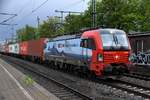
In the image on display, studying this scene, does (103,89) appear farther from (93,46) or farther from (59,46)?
(59,46)

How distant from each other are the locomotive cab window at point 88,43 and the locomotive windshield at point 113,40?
2.03 feet

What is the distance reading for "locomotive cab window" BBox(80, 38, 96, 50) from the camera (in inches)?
844

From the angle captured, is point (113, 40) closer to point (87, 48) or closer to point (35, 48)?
point (87, 48)

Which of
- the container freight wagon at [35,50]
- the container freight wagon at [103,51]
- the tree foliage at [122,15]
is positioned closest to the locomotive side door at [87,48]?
the container freight wagon at [103,51]

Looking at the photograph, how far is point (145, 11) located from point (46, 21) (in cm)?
4532

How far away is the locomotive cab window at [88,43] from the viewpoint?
21438mm

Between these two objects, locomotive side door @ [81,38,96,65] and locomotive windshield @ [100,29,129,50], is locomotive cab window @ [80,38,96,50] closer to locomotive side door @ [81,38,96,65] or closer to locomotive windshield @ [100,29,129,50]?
locomotive side door @ [81,38,96,65]

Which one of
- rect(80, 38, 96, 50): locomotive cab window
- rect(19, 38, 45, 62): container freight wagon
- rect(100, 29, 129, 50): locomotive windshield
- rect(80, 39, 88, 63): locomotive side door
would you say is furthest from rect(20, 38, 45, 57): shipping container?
rect(100, 29, 129, 50): locomotive windshield

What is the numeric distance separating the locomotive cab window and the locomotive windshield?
2.03ft

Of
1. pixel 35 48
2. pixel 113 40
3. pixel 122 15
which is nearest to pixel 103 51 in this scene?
pixel 113 40

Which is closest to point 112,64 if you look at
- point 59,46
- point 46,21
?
point 59,46

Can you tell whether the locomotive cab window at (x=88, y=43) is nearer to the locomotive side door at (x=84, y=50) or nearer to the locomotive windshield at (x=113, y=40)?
A: the locomotive side door at (x=84, y=50)

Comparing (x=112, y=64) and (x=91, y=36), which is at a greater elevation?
(x=91, y=36)

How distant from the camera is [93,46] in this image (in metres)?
21.4
